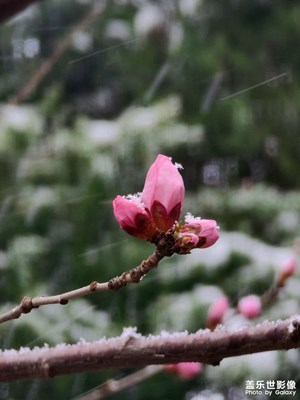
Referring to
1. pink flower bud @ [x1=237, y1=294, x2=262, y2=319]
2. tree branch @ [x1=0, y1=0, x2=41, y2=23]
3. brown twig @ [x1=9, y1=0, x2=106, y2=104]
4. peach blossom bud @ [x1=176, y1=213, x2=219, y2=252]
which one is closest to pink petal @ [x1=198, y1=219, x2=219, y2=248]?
peach blossom bud @ [x1=176, y1=213, x2=219, y2=252]

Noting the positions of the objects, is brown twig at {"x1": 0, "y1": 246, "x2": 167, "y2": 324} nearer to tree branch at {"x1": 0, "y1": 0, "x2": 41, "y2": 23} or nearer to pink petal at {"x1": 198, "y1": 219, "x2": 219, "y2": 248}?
pink petal at {"x1": 198, "y1": 219, "x2": 219, "y2": 248}

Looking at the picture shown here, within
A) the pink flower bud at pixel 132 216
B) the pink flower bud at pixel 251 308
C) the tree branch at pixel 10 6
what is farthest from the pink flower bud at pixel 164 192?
the pink flower bud at pixel 251 308

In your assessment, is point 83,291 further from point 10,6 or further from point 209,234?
point 10,6

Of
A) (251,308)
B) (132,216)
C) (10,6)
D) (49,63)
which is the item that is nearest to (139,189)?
(49,63)

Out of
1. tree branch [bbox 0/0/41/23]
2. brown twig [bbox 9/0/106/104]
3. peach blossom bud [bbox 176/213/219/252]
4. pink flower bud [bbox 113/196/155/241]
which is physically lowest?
peach blossom bud [bbox 176/213/219/252]

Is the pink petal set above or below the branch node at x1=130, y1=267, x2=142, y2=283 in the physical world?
above

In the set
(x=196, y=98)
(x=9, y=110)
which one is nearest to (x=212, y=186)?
(x=196, y=98)
